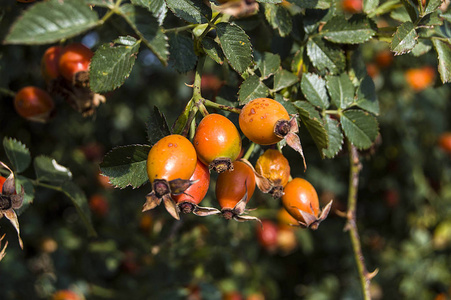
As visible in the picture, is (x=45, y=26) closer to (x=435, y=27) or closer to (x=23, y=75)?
(x=435, y=27)

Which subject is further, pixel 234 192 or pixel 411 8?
pixel 411 8

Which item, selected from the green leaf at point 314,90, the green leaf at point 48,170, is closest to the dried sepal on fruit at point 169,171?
the green leaf at point 314,90

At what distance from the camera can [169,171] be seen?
83 centimetres

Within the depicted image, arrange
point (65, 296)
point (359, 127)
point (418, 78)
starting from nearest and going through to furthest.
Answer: point (359, 127) < point (65, 296) < point (418, 78)

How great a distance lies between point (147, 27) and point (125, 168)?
0.37 metres

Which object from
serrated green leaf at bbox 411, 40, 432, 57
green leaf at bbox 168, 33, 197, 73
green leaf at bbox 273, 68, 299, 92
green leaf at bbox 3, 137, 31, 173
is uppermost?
green leaf at bbox 168, 33, 197, 73

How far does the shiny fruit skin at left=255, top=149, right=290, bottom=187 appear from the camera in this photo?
1111mm

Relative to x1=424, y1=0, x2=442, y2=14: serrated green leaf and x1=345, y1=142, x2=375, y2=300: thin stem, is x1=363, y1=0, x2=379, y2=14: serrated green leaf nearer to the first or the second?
x1=424, y1=0, x2=442, y2=14: serrated green leaf

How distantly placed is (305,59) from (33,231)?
218 cm

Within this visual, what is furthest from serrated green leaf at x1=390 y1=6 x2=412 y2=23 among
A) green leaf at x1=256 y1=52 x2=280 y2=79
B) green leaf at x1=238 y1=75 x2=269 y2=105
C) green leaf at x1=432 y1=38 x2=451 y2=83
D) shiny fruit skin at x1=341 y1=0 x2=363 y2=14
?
shiny fruit skin at x1=341 y1=0 x2=363 y2=14

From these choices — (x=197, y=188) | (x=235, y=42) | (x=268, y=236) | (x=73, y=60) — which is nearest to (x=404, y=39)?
(x=235, y=42)

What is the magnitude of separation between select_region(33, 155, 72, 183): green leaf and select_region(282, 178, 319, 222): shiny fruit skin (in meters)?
0.74

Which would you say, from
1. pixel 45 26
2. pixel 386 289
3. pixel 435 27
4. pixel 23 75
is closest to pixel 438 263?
pixel 386 289

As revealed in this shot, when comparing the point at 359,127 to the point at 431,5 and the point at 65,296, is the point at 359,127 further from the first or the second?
the point at 65,296
